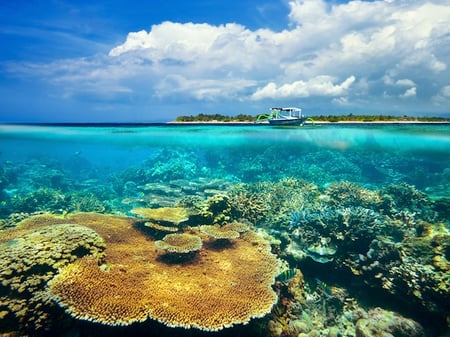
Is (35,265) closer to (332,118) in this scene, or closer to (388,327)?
(388,327)

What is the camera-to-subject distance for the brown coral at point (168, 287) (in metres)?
4.08

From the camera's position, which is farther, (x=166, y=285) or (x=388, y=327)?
(x=388, y=327)

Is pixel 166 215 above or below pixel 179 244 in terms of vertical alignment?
above

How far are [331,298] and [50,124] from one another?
86.0 ft

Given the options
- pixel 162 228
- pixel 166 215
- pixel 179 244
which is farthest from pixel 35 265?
pixel 166 215

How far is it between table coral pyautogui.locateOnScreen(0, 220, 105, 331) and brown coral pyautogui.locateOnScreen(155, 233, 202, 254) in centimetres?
127

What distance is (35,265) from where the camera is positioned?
14.9ft

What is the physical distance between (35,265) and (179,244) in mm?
2648

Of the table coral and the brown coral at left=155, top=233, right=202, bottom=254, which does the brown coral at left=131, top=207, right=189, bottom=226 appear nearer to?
the brown coral at left=155, top=233, right=202, bottom=254

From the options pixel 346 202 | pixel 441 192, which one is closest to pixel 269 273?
pixel 346 202

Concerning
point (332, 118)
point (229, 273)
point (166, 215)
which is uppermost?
point (332, 118)

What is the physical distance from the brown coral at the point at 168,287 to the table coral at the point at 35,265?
0.31 meters

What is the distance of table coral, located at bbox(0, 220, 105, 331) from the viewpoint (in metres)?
4.04

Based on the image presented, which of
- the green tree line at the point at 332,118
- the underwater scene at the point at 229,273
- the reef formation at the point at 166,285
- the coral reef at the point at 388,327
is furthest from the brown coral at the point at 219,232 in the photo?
the green tree line at the point at 332,118
